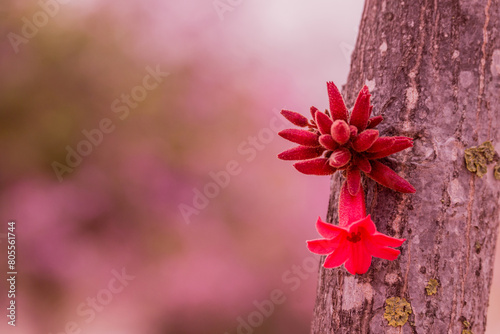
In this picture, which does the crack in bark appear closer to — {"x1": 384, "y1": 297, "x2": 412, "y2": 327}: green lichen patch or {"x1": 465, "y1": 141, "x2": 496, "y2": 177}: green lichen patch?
{"x1": 465, "y1": 141, "x2": 496, "y2": 177}: green lichen patch

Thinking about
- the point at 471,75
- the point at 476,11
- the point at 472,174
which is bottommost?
the point at 472,174

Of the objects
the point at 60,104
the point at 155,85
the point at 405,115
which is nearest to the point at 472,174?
the point at 405,115

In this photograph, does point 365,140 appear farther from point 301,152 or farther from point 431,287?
point 431,287

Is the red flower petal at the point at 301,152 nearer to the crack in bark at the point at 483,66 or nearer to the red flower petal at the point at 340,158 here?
the red flower petal at the point at 340,158

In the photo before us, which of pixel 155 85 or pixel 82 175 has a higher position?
pixel 155 85

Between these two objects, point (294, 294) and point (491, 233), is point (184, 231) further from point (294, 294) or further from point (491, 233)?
point (491, 233)

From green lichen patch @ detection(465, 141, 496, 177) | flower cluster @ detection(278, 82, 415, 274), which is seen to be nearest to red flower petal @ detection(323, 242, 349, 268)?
flower cluster @ detection(278, 82, 415, 274)
